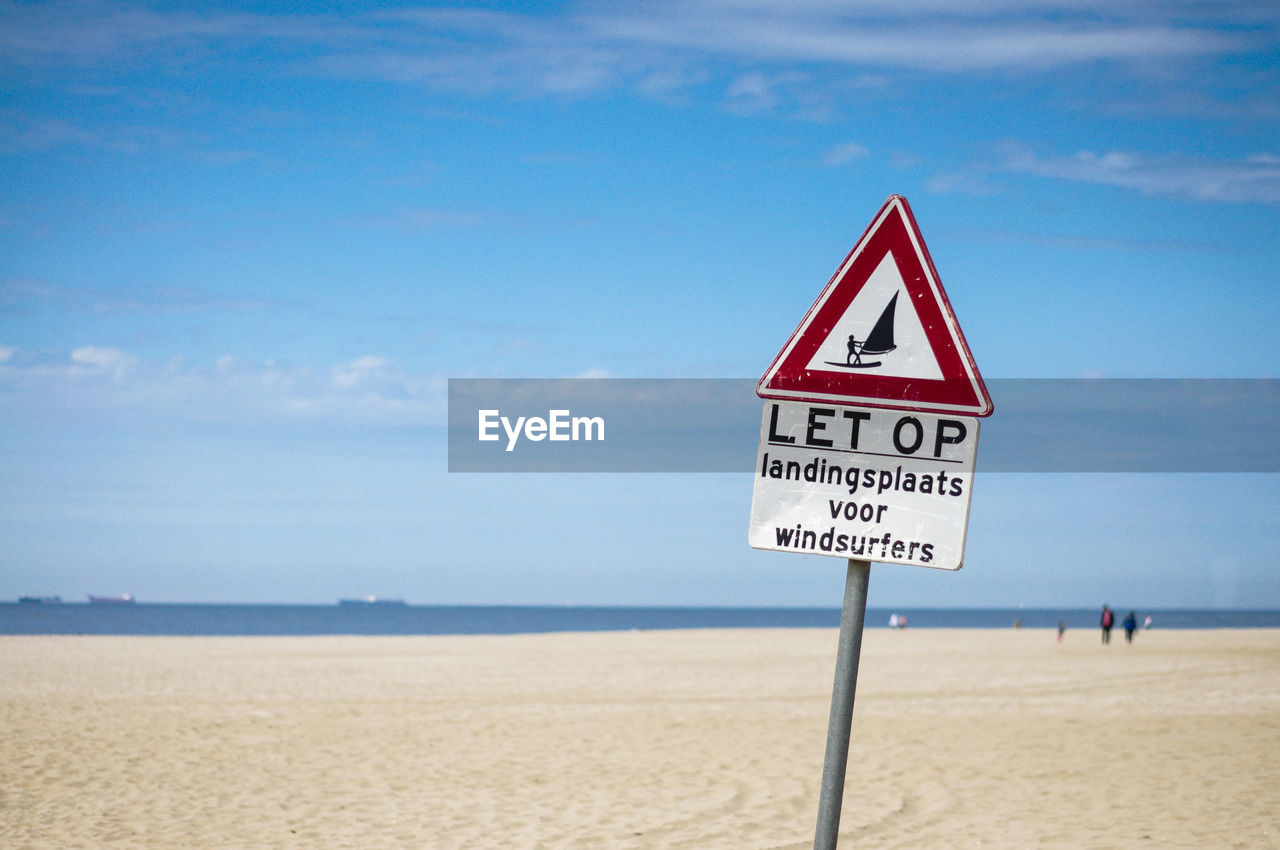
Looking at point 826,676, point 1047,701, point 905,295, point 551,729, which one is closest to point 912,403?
point 905,295

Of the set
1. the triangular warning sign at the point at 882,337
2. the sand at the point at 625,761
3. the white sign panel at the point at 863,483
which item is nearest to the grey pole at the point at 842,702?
the white sign panel at the point at 863,483

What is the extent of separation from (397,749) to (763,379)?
36.6ft

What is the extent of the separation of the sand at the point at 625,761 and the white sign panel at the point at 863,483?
584 centimetres

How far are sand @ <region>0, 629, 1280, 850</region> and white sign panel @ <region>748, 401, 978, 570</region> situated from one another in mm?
5835

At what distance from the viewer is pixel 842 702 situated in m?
2.84

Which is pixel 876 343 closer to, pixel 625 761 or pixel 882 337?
pixel 882 337

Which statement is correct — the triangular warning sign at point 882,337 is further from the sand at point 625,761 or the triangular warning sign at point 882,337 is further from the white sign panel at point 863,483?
the sand at point 625,761

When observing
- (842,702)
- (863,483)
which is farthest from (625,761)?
(863,483)

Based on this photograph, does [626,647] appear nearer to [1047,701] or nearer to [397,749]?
[1047,701]

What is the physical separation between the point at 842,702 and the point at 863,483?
591 mm

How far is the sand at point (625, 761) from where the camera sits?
865 cm

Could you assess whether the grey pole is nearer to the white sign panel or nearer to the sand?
the white sign panel

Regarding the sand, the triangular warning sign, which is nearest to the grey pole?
the triangular warning sign

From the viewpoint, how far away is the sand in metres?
8.65
